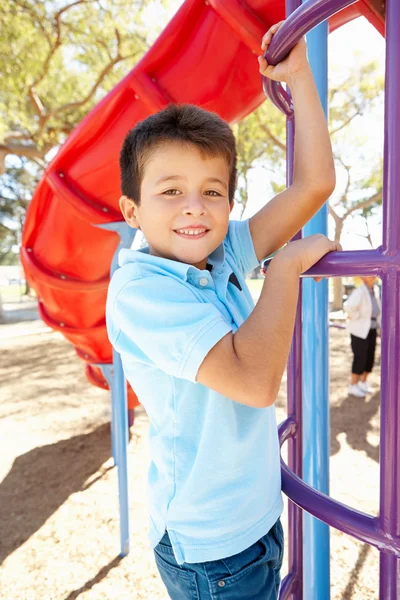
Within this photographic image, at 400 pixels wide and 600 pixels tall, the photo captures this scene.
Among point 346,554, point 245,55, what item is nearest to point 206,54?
point 245,55

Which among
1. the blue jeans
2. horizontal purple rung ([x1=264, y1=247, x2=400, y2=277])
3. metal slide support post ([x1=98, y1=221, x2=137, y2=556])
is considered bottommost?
metal slide support post ([x1=98, y1=221, x2=137, y2=556])

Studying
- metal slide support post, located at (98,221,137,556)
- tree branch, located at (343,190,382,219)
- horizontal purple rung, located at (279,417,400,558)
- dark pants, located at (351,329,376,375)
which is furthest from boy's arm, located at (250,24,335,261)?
tree branch, located at (343,190,382,219)

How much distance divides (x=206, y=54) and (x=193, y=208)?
149cm

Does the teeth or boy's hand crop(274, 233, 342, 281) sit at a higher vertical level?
the teeth

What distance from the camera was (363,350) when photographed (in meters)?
5.05

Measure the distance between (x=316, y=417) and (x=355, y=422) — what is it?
3.55 m

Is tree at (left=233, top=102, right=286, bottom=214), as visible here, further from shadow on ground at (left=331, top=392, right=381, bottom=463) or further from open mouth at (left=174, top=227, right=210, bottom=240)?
open mouth at (left=174, top=227, right=210, bottom=240)

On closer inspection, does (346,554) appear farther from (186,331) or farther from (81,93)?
(81,93)

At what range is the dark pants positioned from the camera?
198 inches

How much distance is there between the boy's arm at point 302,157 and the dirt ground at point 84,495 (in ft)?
6.58

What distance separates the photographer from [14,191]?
1798 centimetres

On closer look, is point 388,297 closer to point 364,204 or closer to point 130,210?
point 130,210

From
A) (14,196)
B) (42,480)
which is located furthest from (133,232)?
(14,196)

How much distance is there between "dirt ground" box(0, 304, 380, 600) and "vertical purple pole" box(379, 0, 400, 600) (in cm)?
189
